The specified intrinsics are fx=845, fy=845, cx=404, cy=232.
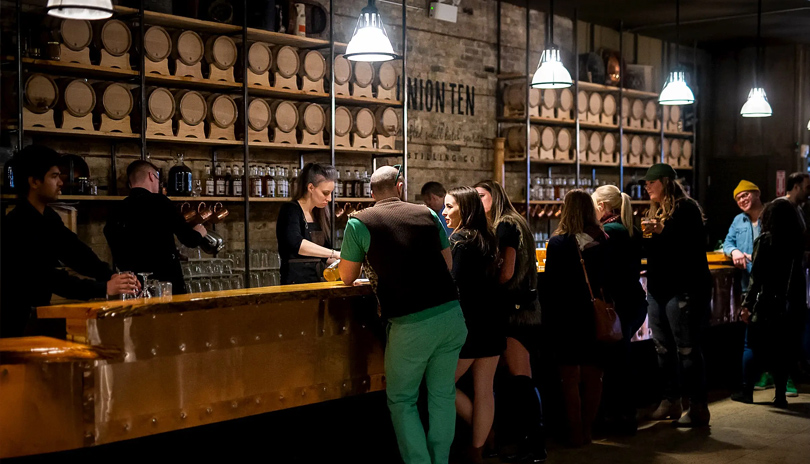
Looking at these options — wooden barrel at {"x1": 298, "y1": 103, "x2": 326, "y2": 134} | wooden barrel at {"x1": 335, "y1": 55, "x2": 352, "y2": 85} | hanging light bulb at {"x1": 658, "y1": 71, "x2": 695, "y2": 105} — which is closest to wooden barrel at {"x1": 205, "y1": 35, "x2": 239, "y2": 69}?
wooden barrel at {"x1": 298, "y1": 103, "x2": 326, "y2": 134}

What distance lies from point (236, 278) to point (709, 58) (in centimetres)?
841

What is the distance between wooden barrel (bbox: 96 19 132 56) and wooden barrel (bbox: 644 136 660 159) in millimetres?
6636

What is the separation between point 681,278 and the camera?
5.34 m

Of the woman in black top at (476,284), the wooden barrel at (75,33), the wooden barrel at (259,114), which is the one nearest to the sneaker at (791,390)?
the woman in black top at (476,284)

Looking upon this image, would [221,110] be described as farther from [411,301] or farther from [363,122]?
[411,301]

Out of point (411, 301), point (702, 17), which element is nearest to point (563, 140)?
point (702, 17)

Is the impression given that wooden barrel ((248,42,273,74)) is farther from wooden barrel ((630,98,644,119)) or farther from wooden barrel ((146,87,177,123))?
wooden barrel ((630,98,644,119))

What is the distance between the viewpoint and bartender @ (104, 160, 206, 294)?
4.69 m

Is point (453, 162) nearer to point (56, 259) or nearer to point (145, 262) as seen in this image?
point (145, 262)

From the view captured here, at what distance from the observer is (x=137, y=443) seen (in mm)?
3523

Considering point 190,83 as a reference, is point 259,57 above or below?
above

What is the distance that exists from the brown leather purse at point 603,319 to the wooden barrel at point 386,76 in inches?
121

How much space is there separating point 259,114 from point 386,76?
132 cm

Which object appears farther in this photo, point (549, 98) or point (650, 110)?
point (650, 110)
